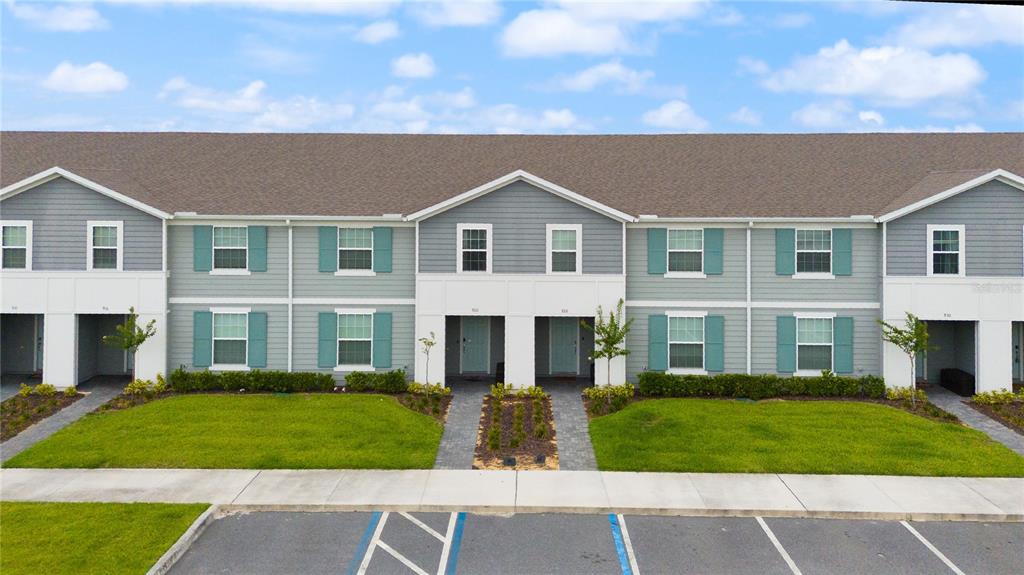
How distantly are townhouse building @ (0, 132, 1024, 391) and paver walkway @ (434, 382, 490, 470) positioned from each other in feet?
3.98

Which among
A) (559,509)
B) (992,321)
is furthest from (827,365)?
(559,509)

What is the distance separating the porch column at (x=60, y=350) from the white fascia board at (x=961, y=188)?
25199mm

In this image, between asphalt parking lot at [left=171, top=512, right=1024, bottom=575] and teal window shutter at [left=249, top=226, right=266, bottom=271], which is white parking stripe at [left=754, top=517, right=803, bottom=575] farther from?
teal window shutter at [left=249, top=226, right=266, bottom=271]

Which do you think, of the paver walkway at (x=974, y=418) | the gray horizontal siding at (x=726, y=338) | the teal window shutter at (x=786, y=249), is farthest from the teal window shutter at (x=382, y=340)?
the paver walkway at (x=974, y=418)

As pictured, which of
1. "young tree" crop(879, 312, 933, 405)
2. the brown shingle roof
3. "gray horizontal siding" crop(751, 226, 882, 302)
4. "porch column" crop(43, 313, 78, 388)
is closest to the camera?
"young tree" crop(879, 312, 933, 405)

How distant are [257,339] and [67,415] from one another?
216 inches

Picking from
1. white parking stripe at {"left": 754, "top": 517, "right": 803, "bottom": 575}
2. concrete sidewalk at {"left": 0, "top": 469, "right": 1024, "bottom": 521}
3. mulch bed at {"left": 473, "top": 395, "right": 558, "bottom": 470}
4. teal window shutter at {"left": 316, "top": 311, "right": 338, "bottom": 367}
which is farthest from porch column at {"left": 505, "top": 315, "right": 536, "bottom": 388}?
white parking stripe at {"left": 754, "top": 517, "right": 803, "bottom": 575}

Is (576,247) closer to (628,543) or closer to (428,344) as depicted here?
(428,344)

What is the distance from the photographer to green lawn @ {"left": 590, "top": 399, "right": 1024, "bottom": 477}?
15.2 meters

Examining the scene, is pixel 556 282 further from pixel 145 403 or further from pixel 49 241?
pixel 49 241

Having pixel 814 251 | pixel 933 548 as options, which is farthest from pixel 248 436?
pixel 814 251

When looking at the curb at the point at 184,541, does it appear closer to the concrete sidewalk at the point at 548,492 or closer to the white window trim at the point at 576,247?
the concrete sidewalk at the point at 548,492

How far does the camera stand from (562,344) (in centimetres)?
2466

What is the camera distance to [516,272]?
72.7ft
